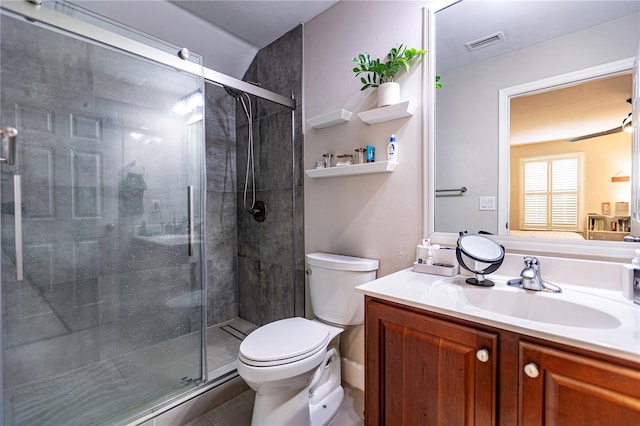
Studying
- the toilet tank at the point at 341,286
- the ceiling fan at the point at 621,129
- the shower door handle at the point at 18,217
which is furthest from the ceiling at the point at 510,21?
the shower door handle at the point at 18,217

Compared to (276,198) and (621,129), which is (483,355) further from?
(276,198)

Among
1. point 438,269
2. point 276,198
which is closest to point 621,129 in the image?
point 438,269

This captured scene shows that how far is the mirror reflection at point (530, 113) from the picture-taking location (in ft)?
3.44

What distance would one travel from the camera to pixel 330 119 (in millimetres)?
1760

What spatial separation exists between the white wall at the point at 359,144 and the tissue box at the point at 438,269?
166 millimetres

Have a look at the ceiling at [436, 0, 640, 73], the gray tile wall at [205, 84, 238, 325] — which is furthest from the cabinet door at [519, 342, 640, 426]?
the gray tile wall at [205, 84, 238, 325]

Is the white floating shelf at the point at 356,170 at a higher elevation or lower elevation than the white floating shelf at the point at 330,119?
lower

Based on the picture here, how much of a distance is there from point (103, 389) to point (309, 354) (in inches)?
41.4

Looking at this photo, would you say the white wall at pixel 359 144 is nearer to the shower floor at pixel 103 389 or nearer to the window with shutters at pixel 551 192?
the window with shutters at pixel 551 192

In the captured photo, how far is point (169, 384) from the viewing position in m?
1.51

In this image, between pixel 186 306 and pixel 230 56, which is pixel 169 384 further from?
pixel 230 56

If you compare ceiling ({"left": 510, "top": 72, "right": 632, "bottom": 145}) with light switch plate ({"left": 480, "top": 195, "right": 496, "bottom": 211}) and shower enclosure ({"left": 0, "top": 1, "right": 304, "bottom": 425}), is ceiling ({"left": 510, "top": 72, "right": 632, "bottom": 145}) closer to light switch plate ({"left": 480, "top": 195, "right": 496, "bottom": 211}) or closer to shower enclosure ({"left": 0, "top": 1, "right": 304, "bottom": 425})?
light switch plate ({"left": 480, "top": 195, "right": 496, "bottom": 211})

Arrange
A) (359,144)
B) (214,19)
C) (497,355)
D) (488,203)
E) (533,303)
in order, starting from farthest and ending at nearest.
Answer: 1. (214,19)
2. (359,144)
3. (488,203)
4. (533,303)
5. (497,355)

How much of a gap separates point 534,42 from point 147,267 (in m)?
2.17
